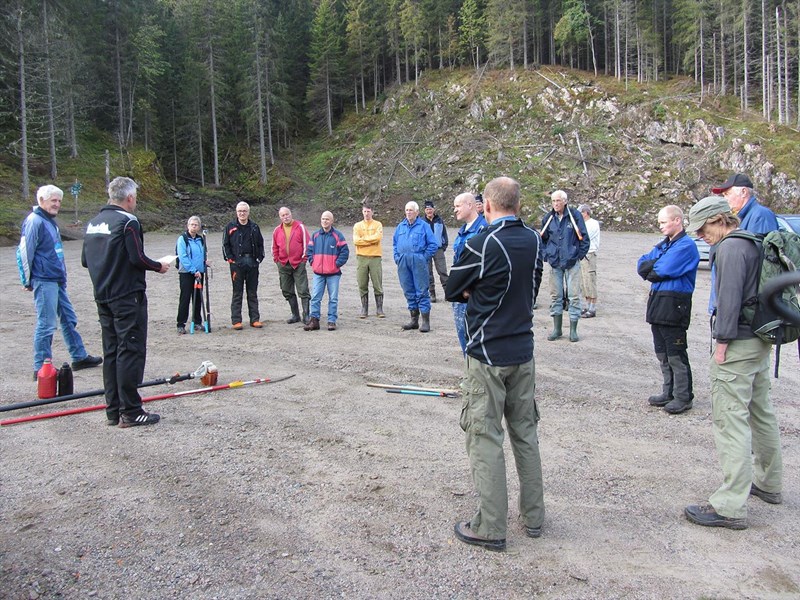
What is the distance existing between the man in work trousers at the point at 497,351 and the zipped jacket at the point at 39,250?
5.58 meters

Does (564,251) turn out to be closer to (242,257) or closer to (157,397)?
(242,257)

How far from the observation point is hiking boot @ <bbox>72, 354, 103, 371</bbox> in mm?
7508

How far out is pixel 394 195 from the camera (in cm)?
3719

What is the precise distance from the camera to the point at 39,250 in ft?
22.4

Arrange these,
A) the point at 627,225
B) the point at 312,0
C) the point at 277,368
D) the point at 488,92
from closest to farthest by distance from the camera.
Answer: the point at 277,368, the point at 627,225, the point at 488,92, the point at 312,0

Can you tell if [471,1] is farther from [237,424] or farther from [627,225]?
[237,424]

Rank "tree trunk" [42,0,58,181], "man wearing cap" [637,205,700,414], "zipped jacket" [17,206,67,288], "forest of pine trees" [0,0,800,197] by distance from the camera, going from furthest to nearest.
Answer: "forest of pine trees" [0,0,800,197], "tree trunk" [42,0,58,181], "zipped jacket" [17,206,67,288], "man wearing cap" [637,205,700,414]

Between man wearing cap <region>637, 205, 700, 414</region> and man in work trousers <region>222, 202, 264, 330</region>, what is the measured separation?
653cm

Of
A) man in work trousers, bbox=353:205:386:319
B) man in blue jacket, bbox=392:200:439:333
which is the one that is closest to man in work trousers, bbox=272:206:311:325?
man in work trousers, bbox=353:205:386:319

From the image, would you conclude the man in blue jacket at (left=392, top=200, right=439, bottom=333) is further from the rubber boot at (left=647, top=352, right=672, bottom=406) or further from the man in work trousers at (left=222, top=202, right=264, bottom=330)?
the rubber boot at (left=647, top=352, right=672, bottom=406)

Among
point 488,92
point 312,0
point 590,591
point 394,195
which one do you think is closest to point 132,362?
point 590,591

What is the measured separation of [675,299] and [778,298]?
7.03ft

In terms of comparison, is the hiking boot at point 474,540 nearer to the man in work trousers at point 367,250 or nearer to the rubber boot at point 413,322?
the rubber boot at point 413,322

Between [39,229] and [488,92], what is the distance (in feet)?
134
